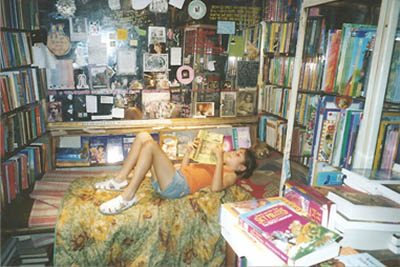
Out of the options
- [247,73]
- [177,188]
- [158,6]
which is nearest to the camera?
[177,188]

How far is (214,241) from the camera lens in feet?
6.10

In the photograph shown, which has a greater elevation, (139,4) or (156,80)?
(139,4)

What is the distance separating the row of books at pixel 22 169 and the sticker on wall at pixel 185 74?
132cm

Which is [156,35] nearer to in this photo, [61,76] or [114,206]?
[61,76]

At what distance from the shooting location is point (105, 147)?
2.70 meters

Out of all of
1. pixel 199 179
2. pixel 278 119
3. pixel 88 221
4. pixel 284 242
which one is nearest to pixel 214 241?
pixel 199 179

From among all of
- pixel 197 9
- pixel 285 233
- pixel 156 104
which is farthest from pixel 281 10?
pixel 285 233

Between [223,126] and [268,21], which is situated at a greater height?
[268,21]

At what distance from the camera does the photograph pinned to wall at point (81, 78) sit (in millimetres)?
2572

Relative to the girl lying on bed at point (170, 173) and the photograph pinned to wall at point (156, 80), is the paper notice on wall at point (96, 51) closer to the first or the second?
the photograph pinned to wall at point (156, 80)

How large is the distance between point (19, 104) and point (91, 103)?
63 cm

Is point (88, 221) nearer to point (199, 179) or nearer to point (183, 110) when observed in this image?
point (199, 179)

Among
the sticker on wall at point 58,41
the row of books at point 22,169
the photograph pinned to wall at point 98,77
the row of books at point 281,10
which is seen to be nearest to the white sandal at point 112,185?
the row of books at point 22,169

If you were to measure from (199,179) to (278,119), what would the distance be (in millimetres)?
1183
